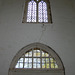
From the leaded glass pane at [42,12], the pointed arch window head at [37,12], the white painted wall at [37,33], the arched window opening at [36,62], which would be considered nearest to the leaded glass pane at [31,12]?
the pointed arch window head at [37,12]

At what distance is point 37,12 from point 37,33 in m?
1.43

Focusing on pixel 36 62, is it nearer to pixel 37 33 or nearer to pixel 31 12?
pixel 37 33

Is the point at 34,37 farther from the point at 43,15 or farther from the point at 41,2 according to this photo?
the point at 41,2

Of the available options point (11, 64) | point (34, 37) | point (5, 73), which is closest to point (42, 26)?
point (34, 37)

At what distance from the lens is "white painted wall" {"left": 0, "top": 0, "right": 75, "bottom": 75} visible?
5273 millimetres

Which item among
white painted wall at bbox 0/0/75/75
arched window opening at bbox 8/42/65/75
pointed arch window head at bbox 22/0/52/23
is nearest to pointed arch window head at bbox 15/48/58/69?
arched window opening at bbox 8/42/65/75

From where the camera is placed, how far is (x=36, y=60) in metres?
5.42

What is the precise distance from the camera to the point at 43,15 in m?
6.50

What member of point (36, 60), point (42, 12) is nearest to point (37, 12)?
point (42, 12)

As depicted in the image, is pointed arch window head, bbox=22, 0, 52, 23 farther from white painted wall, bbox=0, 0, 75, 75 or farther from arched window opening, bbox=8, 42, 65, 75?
arched window opening, bbox=8, 42, 65, 75

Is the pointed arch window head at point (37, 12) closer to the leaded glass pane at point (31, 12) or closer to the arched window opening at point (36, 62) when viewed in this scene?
the leaded glass pane at point (31, 12)

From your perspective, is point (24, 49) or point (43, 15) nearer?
point (24, 49)

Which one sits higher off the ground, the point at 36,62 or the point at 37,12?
the point at 37,12

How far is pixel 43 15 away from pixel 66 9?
4.18 ft
